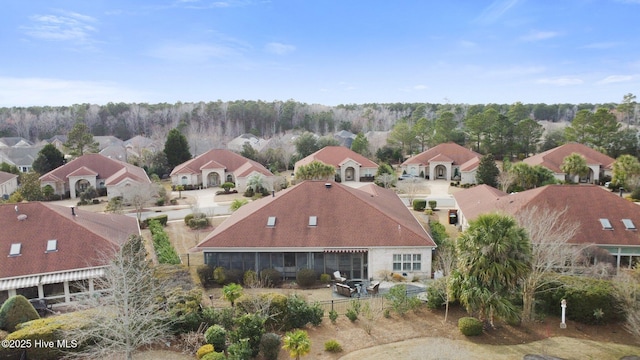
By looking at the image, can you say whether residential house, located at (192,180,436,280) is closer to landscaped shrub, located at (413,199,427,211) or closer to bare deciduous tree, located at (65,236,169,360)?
bare deciduous tree, located at (65,236,169,360)

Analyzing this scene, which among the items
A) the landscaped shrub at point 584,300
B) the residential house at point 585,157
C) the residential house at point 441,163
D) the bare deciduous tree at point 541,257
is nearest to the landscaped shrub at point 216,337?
the bare deciduous tree at point 541,257

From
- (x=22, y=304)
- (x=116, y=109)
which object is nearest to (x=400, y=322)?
(x=22, y=304)

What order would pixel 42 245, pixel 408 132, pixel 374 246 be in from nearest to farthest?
pixel 42 245
pixel 374 246
pixel 408 132

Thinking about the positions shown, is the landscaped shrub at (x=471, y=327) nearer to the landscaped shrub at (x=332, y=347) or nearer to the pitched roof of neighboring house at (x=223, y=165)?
the landscaped shrub at (x=332, y=347)

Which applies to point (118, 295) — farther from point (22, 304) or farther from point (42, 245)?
point (42, 245)

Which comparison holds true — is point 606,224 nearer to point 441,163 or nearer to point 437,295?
point 437,295

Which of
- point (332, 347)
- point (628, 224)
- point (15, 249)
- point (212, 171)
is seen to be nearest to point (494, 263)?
point (332, 347)
